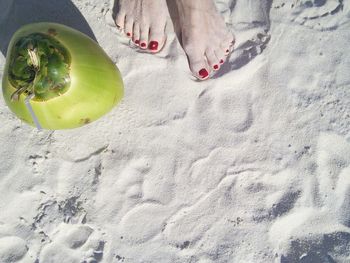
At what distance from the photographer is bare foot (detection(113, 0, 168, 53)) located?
1.89 metres

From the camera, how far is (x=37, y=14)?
75.2 inches

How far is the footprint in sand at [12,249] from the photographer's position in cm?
178

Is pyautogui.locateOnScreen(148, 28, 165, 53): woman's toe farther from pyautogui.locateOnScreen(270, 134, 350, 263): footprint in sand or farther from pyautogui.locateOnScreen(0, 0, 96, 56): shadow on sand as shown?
pyautogui.locateOnScreen(270, 134, 350, 263): footprint in sand

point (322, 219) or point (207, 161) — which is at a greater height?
point (207, 161)

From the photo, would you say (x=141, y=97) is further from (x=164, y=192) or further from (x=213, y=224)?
(x=213, y=224)

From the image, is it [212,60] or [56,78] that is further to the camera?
[212,60]

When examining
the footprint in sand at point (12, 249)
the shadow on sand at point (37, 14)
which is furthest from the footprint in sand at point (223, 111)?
the footprint in sand at point (12, 249)

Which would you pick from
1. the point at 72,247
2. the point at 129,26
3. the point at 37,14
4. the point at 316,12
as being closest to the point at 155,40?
the point at 129,26

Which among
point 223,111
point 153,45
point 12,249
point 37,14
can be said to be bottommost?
point 12,249

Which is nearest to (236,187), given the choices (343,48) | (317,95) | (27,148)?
(317,95)

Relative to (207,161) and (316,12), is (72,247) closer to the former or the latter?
(207,161)

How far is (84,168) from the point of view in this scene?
6.03 feet

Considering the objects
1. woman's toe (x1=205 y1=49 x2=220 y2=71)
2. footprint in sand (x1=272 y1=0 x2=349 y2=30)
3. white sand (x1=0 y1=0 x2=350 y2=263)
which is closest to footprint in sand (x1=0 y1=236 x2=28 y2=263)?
white sand (x1=0 y1=0 x2=350 y2=263)

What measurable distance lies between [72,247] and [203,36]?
1206mm
